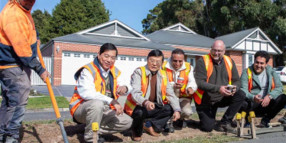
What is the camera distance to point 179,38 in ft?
96.5

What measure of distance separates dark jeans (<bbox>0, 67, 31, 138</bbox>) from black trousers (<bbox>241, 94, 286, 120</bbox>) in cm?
414

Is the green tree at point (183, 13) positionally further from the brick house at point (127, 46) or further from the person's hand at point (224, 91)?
the person's hand at point (224, 91)

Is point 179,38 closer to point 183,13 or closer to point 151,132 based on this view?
point 183,13

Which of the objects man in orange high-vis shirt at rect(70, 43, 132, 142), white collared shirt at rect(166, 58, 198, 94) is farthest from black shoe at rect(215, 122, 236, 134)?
man in orange high-vis shirt at rect(70, 43, 132, 142)

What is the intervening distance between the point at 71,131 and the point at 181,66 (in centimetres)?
239

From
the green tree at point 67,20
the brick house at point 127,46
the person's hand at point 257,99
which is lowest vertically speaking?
the person's hand at point 257,99

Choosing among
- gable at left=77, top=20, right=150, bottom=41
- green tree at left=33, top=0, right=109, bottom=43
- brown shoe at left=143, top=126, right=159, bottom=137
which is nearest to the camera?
brown shoe at left=143, top=126, right=159, bottom=137

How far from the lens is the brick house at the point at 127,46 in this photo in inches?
801

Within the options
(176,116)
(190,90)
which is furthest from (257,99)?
(176,116)

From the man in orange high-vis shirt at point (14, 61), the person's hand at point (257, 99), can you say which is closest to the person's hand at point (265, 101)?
the person's hand at point (257, 99)

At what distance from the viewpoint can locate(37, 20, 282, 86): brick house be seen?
2034 cm

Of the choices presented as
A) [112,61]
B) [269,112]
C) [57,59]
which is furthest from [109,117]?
[57,59]

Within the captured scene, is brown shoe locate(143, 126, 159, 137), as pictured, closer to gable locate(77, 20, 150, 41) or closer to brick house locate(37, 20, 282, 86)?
brick house locate(37, 20, 282, 86)

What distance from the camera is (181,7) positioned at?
142ft
